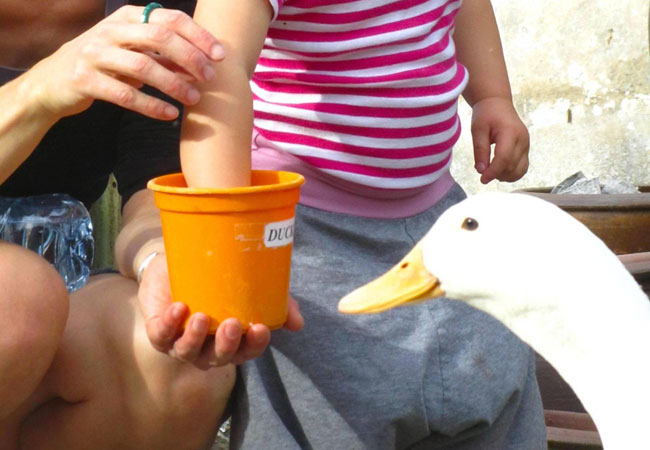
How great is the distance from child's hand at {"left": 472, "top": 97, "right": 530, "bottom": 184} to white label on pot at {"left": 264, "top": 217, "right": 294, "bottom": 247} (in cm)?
56

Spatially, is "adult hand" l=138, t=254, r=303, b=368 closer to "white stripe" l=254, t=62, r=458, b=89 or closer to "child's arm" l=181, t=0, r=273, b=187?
"child's arm" l=181, t=0, r=273, b=187

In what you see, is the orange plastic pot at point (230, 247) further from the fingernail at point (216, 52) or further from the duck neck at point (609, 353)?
the duck neck at point (609, 353)

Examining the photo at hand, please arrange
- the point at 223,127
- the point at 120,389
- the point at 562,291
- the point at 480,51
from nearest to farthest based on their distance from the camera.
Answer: the point at 562,291 → the point at 223,127 → the point at 120,389 → the point at 480,51

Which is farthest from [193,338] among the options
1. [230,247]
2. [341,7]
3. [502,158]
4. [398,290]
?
[502,158]

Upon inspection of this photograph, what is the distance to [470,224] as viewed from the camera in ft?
3.57

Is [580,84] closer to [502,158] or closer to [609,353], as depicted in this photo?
[502,158]

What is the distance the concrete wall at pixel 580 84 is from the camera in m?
2.97

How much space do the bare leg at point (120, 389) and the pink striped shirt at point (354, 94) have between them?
0.96ft

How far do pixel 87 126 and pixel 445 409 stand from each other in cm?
70

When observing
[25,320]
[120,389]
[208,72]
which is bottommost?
[120,389]

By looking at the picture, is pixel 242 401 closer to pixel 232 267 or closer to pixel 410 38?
pixel 232 267

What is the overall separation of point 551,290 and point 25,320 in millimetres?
654

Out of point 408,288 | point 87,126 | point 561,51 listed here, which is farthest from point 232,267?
point 561,51

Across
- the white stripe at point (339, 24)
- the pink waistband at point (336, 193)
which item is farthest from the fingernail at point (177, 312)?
the white stripe at point (339, 24)
